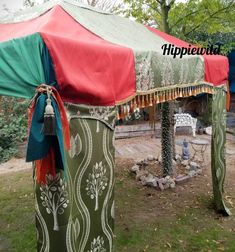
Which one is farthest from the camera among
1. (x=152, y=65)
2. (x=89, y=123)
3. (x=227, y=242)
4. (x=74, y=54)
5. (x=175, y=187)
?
(x=175, y=187)

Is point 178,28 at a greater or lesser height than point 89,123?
greater

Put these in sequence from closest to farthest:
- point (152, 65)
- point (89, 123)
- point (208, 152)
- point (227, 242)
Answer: point (89, 123) → point (152, 65) → point (227, 242) → point (208, 152)

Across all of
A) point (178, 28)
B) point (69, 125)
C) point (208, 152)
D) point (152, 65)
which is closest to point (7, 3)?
point (178, 28)

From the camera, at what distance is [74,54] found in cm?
213

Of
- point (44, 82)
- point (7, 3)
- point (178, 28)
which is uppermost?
point (7, 3)

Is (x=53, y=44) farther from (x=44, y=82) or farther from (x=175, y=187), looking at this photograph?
(x=175, y=187)

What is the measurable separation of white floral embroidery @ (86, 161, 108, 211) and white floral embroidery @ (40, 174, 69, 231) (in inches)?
12.8

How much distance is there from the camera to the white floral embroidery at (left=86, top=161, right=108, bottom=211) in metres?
2.43

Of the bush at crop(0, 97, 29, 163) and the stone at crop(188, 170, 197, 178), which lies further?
the bush at crop(0, 97, 29, 163)

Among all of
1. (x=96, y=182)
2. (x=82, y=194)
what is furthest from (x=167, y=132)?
(x=82, y=194)

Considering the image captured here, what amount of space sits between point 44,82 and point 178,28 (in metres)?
5.64

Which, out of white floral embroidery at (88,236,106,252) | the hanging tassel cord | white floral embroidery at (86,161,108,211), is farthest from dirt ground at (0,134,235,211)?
the hanging tassel cord

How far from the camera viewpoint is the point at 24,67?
1913 millimetres

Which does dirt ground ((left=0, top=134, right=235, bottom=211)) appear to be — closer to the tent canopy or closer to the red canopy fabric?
the red canopy fabric
